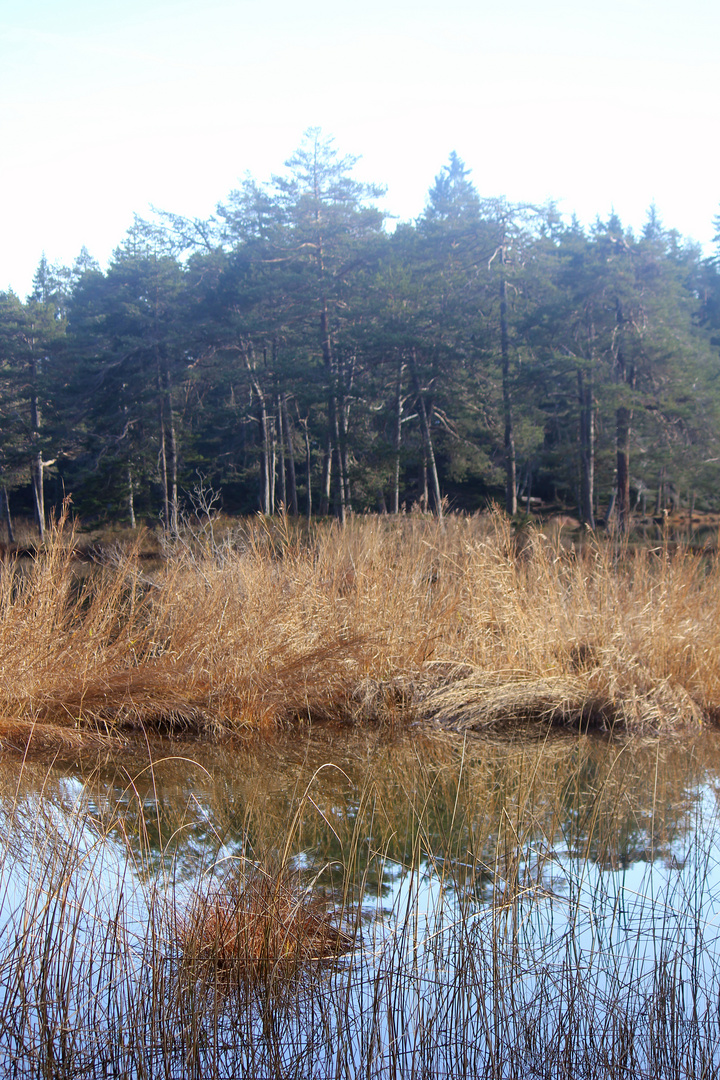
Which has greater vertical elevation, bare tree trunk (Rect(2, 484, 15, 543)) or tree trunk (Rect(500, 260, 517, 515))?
tree trunk (Rect(500, 260, 517, 515))

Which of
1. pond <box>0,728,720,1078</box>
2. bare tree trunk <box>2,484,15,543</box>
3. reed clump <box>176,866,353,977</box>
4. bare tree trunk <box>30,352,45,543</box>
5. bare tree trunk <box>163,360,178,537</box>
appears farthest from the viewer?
bare tree trunk <box>2,484,15,543</box>

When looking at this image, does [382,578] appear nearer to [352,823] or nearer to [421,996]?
[352,823]

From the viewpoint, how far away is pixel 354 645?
24.8ft

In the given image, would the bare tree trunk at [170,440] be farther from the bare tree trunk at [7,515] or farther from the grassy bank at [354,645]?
the grassy bank at [354,645]

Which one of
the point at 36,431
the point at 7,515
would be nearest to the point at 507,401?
the point at 36,431

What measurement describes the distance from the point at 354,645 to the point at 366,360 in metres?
18.3

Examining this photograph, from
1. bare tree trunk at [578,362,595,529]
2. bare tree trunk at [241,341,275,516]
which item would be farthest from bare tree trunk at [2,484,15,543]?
bare tree trunk at [578,362,595,529]

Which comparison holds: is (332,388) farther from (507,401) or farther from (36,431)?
(36,431)

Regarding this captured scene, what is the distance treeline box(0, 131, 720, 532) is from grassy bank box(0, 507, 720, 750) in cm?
1264

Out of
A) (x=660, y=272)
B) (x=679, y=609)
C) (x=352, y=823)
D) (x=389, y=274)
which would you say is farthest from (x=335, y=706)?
(x=660, y=272)

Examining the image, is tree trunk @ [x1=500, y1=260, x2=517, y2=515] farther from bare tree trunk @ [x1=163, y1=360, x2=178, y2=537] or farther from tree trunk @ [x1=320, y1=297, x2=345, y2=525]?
bare tree trunk @ [x1=163, y1=360, x2=178, y2=537]

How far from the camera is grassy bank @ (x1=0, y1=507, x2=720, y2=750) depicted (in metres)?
6.83

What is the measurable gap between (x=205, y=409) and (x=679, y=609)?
21.9 meters

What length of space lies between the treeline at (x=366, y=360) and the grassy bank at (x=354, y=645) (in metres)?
12.6
